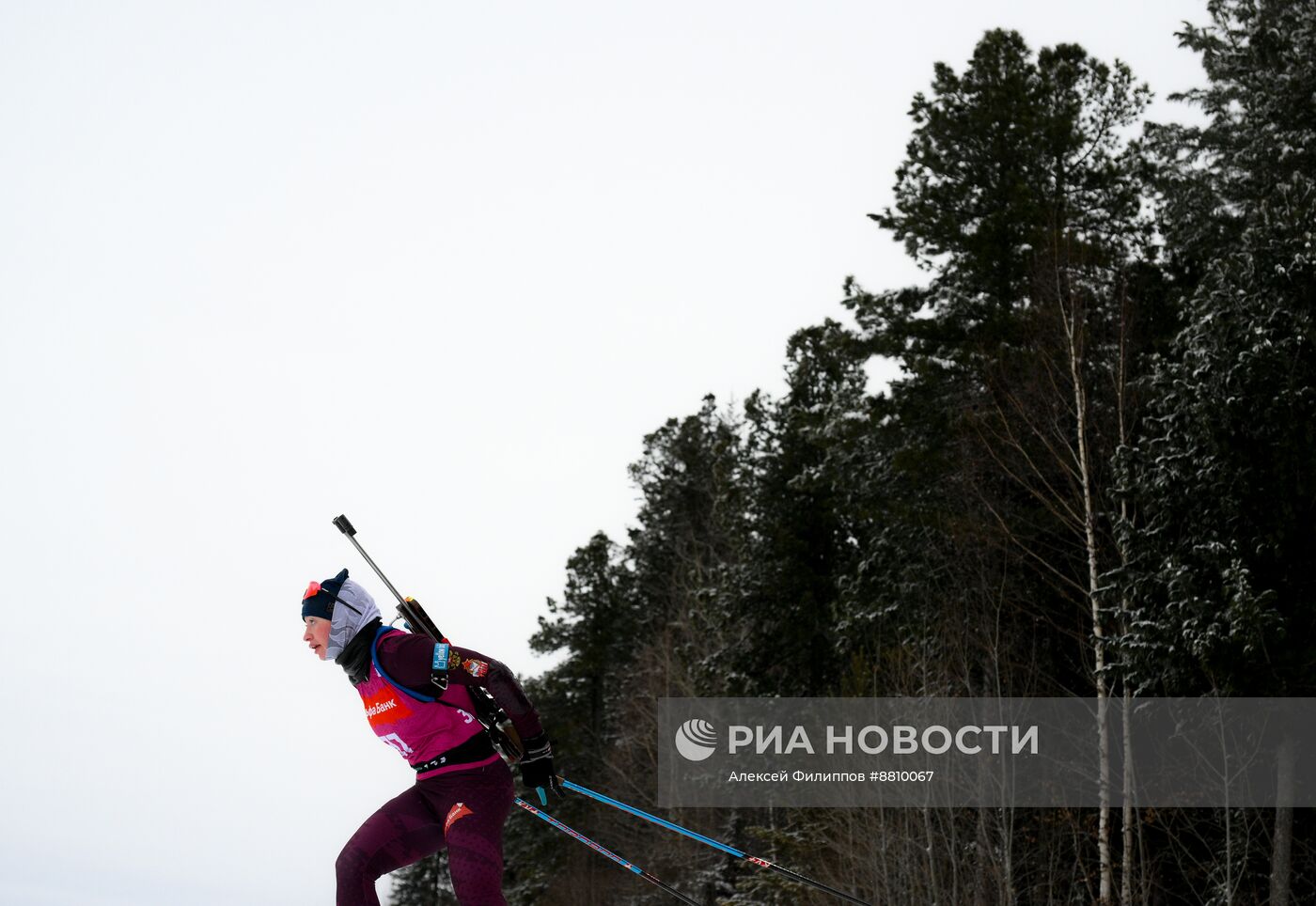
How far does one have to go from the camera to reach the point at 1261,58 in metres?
21.6

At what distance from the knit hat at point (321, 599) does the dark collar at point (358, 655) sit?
0.53ft

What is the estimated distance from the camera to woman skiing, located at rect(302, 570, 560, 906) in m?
5.55

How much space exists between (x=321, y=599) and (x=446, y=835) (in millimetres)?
1177

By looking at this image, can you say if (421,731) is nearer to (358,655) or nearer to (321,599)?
(358,655)

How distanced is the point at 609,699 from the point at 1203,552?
100 feet

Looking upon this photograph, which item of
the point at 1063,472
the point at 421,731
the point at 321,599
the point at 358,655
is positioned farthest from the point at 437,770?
the point at 1063,472

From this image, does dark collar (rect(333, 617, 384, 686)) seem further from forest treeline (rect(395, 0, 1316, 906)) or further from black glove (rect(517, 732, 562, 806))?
forest treeline (rect(395, 0, 1316, 906))

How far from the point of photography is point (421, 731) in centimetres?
574

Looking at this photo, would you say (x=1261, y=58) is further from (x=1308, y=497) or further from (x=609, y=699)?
(x=609, y=699)

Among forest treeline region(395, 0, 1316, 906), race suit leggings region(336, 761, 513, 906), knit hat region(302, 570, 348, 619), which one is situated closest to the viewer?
race suit leggings region(336, 761, 513, 906)

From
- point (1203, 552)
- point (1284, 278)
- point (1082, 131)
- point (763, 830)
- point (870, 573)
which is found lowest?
point (763, 830)

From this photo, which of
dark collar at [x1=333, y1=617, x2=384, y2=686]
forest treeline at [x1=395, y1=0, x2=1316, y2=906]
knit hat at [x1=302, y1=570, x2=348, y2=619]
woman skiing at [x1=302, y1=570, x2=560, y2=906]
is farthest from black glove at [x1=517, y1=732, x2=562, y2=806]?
forest treeline at [x1=395, y1=0, x2=1316, y2=906]

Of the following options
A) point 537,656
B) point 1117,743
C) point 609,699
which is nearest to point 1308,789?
point 1117,743

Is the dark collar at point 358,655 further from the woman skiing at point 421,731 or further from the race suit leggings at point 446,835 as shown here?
the race suit leggings at point 446,835
